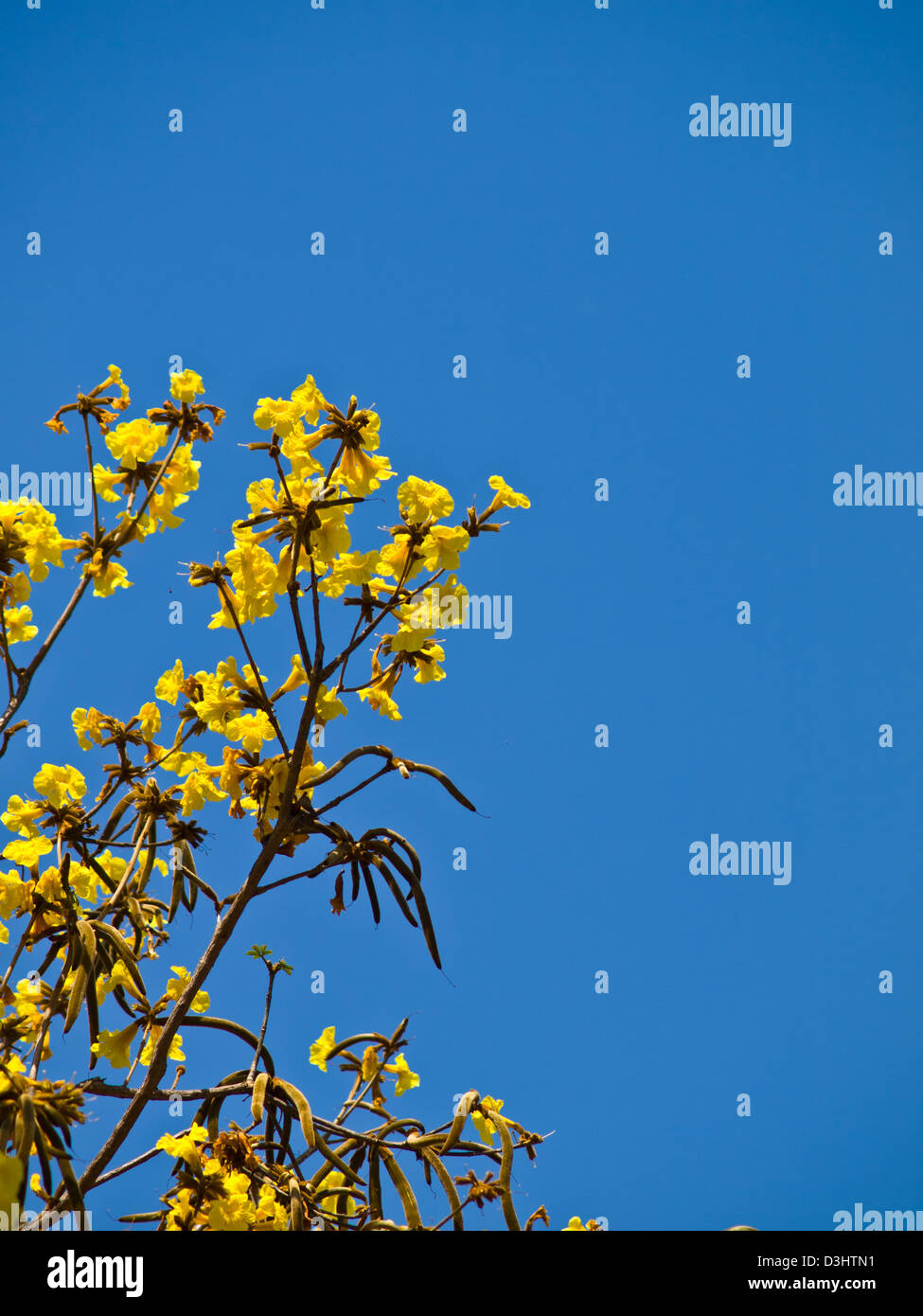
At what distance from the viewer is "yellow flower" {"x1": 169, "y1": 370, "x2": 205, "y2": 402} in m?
2.40

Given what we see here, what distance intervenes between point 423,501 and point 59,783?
3.22 feet

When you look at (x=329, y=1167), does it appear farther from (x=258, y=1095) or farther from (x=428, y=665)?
(x=428, y=665)

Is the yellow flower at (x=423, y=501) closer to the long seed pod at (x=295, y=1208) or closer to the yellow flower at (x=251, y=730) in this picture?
the yellow flower at (x=251, y=730)

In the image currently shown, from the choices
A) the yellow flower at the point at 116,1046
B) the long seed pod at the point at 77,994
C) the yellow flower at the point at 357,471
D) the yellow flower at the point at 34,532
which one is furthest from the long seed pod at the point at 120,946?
the yellow flower at the point at 357,471

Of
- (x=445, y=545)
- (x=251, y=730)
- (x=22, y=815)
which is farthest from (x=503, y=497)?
(x=22, y=815)

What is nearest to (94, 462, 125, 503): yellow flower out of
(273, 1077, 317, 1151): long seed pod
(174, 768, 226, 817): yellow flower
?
(174, 768, 226, 817): yellow flower

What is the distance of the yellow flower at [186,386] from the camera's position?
240 centimetres

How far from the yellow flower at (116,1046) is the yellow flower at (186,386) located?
54.3 inches

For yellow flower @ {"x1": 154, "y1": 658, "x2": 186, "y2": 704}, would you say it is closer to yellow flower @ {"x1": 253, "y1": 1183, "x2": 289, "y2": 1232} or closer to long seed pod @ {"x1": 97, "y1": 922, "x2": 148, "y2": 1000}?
long seed pod @ {"x1": 97, "y1": 922, "x2": 148, "y2": 1000}

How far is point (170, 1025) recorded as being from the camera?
2039mm

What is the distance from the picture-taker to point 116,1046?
239cm

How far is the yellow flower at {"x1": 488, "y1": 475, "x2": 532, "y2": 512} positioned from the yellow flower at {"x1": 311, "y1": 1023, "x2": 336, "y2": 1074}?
4.80 feet
